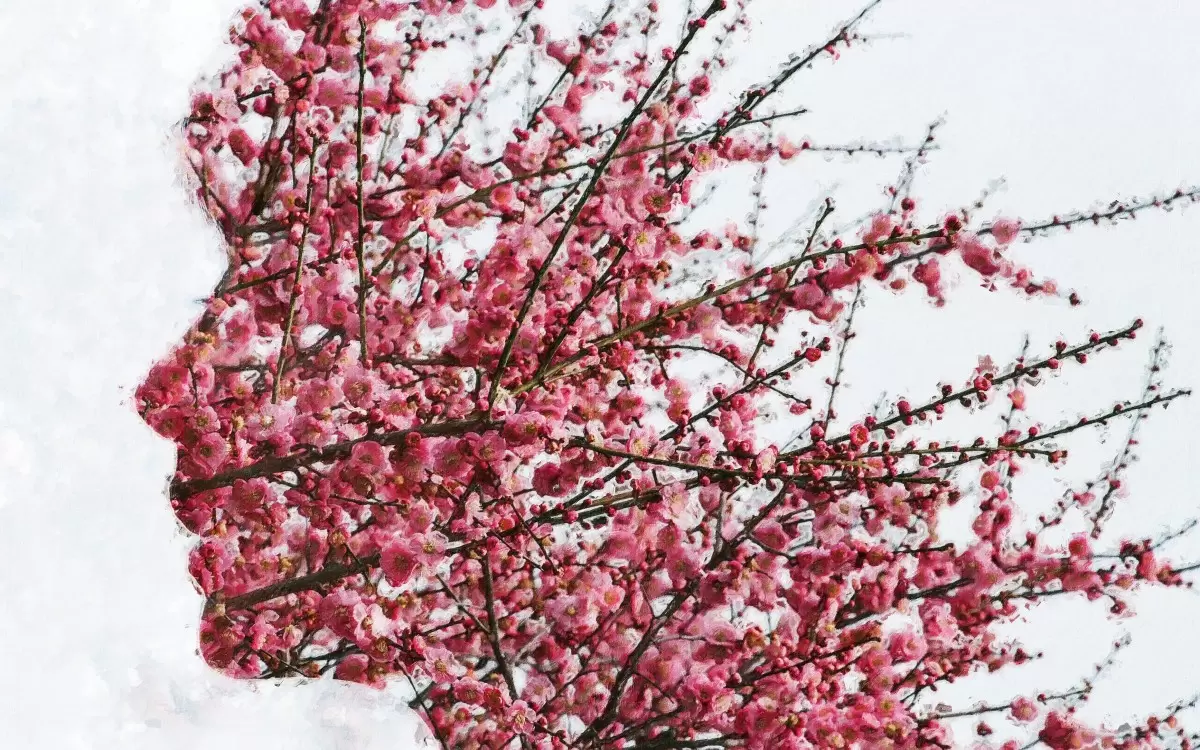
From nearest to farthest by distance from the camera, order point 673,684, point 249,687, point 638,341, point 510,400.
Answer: point 249,687
point 510,400
point 638,341
point 673,684

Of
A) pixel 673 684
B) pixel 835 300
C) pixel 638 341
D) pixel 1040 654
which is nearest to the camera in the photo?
pixel 638 341

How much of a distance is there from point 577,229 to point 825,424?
1573mm

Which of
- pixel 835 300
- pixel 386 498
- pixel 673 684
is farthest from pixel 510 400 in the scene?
pixel 673 684

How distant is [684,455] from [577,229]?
133 centimetres

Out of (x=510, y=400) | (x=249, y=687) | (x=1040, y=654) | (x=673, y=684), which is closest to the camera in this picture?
(x=249, y=687)

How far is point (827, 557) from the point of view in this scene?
4.05 metres

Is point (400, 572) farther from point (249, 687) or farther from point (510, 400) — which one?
point (249, 687)

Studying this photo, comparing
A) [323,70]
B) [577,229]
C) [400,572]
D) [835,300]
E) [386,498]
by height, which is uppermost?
[323,70]

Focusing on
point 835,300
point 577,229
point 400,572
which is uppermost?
point 577,229

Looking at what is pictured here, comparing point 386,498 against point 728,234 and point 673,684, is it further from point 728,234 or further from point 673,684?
→ point 728,234

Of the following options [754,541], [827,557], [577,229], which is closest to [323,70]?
[577,229]

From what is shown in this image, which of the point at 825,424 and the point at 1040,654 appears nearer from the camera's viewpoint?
the point at 825,424

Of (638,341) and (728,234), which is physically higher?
(728,234)

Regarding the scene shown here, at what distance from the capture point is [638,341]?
3.60 meters
